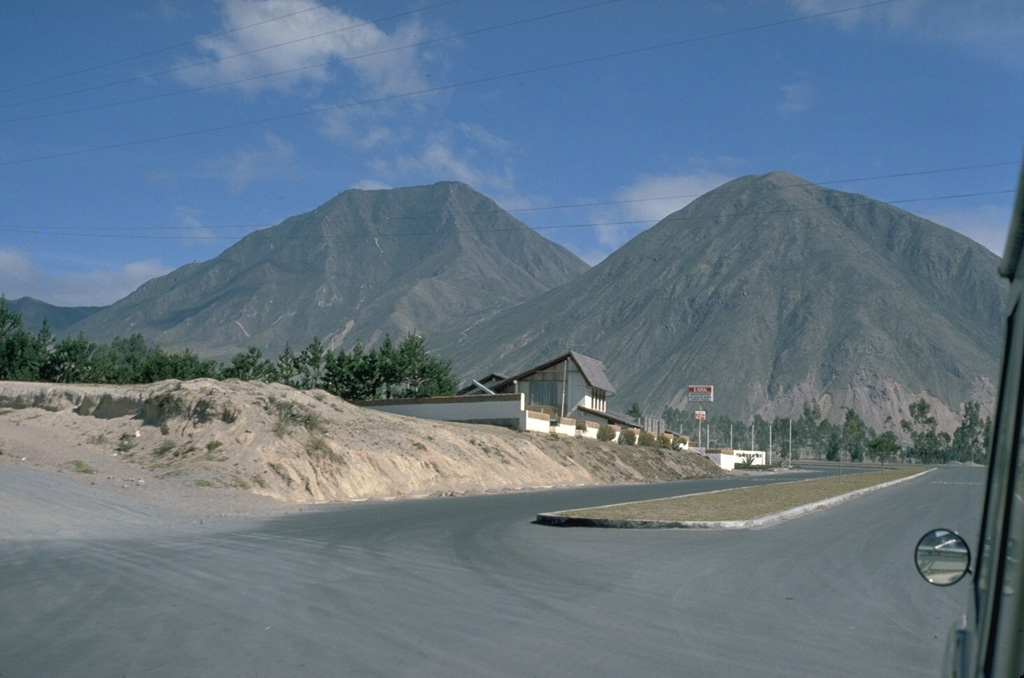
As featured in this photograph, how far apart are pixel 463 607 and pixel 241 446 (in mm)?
24115

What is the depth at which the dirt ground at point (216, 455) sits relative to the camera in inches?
936

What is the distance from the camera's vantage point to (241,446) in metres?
32.0

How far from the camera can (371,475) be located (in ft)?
114

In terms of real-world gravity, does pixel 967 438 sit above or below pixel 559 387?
above

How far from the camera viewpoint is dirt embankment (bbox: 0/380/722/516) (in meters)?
29.9

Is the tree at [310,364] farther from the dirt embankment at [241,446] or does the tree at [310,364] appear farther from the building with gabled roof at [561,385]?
the dirt embankment at [241,446]

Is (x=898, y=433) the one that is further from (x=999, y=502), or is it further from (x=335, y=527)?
(x=999, y=502)

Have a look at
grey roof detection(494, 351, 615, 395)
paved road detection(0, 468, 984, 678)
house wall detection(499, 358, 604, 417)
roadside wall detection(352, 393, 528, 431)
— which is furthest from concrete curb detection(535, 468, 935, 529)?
house wall detection(499, 358, 604, 417)

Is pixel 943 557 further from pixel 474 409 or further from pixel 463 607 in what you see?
pixel 474 409

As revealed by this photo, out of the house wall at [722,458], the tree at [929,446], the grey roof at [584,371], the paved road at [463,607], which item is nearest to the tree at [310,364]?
the grey roof at [584,371]

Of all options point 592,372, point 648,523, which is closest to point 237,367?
point 592,372

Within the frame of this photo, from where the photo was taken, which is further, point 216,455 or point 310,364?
point 310,364

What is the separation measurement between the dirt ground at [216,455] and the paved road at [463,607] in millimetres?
6892

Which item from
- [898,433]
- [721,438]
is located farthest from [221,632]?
[898,433]
